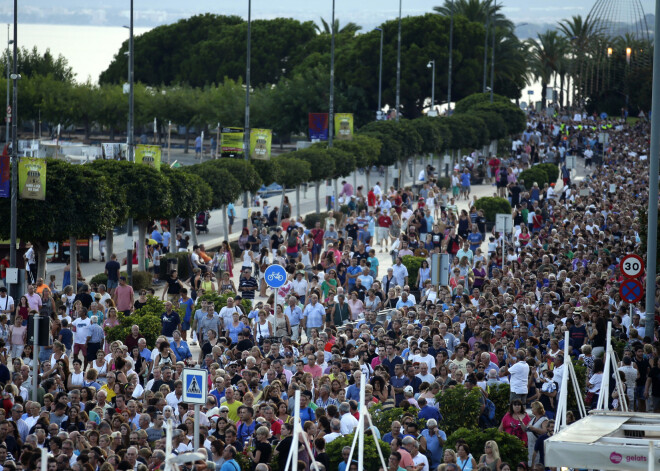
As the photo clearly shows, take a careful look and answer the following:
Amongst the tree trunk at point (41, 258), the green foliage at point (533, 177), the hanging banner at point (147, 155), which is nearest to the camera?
the tree trunk at point (41, 258)

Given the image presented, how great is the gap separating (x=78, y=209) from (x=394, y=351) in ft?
40.2

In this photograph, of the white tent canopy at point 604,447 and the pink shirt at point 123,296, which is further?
the pink shirt at point 123,296

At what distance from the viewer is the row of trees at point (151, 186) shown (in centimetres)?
2783

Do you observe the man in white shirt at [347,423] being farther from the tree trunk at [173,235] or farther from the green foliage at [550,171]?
the green foliage at [550,171]

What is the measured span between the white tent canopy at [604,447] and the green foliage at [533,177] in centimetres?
4243

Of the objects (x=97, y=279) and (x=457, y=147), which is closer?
(x=97, y=279)

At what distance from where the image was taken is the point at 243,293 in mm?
26062

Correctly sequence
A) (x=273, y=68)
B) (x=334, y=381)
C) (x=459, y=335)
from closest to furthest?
1. (x=334, y=381)
2. (x=459, y=335)
3. (x=273, y=68)

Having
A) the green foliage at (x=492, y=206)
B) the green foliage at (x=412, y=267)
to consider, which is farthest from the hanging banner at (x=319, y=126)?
the green foliage at (x=412, y=267)

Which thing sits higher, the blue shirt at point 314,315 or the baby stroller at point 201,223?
the baby stroller at point 201,223

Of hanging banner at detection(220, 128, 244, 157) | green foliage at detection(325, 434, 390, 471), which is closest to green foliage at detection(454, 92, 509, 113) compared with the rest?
hanging banner at detection(220, 128, 244, 157)

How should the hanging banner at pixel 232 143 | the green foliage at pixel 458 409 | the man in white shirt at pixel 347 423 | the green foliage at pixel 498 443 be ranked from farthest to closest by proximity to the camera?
the hanging banner at pixel 232 143 → the green foliage at pixel 458 409 → the man in white shirt at pixel 347 423 → the green foliage at pixel 498 443

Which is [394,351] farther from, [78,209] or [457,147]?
[457,147]

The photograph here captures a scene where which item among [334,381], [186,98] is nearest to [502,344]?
[334,381]
